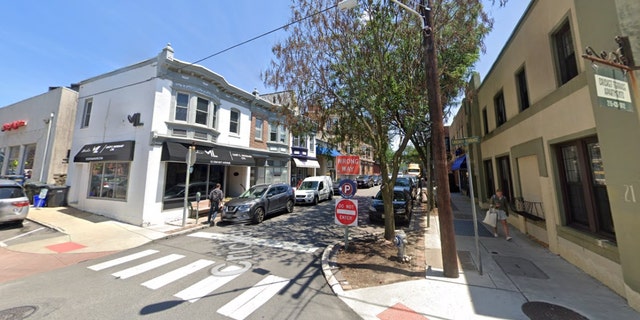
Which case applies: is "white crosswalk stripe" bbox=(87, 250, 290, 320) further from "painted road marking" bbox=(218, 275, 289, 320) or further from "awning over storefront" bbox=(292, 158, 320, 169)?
"awning over storefront" bbox=(292, 158, 320, 169)

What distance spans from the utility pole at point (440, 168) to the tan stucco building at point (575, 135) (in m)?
2.43

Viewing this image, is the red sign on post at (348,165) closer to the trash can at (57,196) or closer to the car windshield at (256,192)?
the car windshield at (256,192)

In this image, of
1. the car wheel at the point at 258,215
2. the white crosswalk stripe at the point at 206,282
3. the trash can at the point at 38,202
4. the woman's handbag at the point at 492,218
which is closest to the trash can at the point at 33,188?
the trash can at the point at 38,202

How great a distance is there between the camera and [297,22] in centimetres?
782

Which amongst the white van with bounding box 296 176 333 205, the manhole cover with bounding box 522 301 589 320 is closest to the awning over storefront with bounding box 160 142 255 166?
the white van with bounding box 296 176 333 205

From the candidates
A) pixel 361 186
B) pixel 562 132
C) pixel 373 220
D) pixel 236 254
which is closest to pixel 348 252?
pixel 236 254

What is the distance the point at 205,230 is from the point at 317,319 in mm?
7898

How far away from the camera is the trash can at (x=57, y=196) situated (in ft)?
44.1

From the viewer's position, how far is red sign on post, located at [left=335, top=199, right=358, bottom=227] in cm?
706

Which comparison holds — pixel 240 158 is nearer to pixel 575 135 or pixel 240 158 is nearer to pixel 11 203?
pixel 11 203

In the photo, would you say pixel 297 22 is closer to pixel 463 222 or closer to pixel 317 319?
pixel 317 319

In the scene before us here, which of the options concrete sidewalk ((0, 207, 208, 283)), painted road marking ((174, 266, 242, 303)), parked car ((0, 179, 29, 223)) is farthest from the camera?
parked car ((0, 179, 29, 223))

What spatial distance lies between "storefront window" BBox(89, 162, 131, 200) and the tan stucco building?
15654mm

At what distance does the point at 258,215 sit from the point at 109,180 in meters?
7.90
